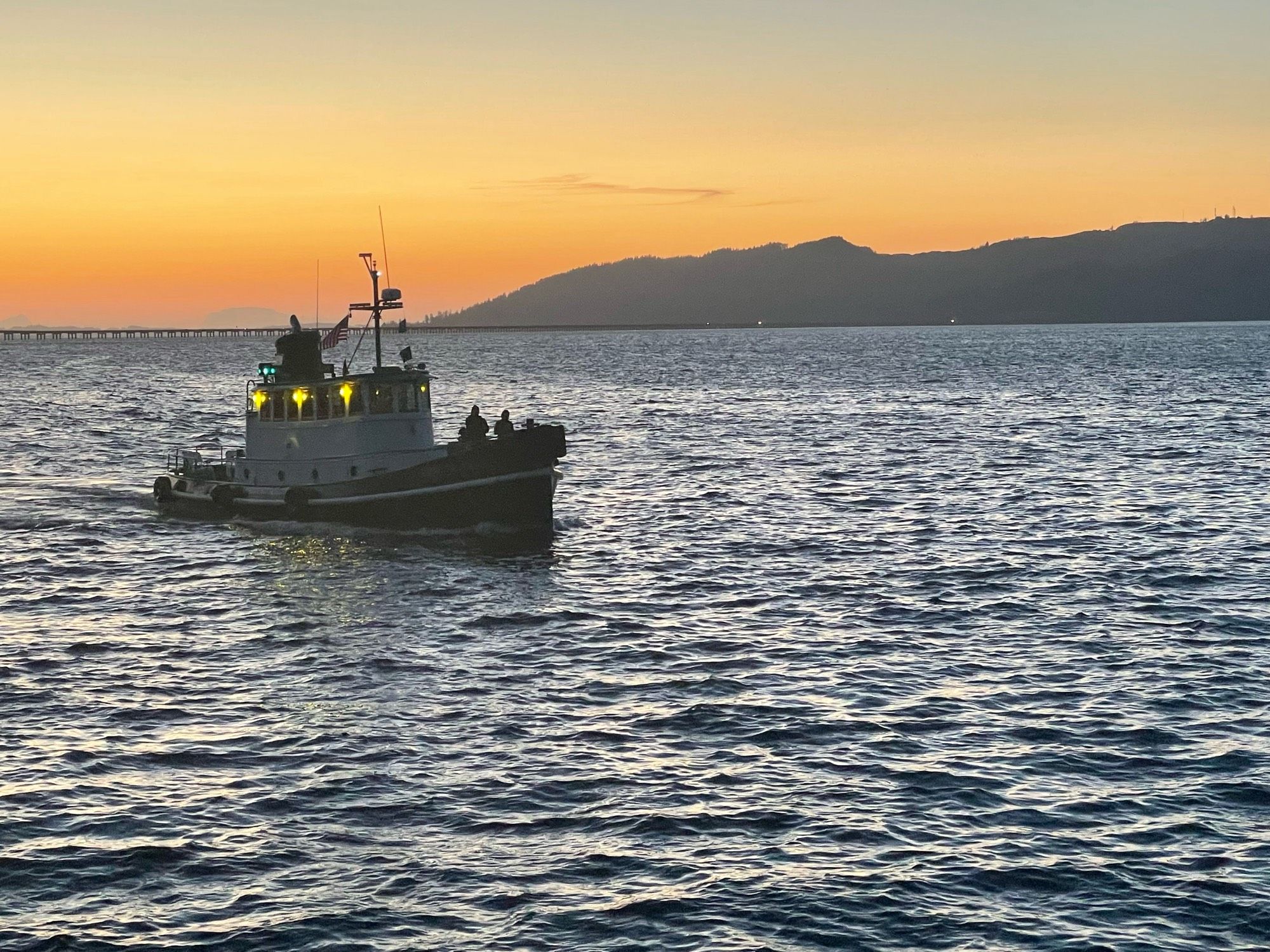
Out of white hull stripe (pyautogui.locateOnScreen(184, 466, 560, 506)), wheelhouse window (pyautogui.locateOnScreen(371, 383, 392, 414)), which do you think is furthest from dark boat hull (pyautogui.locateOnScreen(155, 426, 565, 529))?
wheelhouse window (pyautogui.locateOnScreen(371, 383, 392, 414))

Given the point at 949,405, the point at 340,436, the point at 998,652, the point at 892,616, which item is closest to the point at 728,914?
the point at 998,652

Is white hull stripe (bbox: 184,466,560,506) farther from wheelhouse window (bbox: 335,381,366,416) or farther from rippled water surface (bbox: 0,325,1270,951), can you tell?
wheelhouse window (bbox: 335,381,366,416)

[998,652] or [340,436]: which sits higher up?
[340,436]

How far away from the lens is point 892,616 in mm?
31984

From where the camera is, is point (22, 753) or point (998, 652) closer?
point (22, 753)

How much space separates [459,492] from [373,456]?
3.91 metres

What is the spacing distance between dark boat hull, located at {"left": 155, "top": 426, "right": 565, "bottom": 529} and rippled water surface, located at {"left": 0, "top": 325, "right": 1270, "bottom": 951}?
3.18ft

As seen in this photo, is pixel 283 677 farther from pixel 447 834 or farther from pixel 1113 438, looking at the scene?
pixel 1113 438

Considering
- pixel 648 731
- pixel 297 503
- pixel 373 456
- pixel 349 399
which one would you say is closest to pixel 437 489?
pixel 373 456

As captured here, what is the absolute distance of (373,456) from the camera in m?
45.3

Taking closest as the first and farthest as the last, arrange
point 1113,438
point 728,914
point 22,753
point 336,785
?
point 728,914 → point 336,785 → point 22,753 → point 1113,438

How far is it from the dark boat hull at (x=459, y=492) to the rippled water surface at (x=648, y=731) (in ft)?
3.18

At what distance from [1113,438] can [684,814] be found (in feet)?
218

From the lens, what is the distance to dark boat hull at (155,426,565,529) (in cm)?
4306
